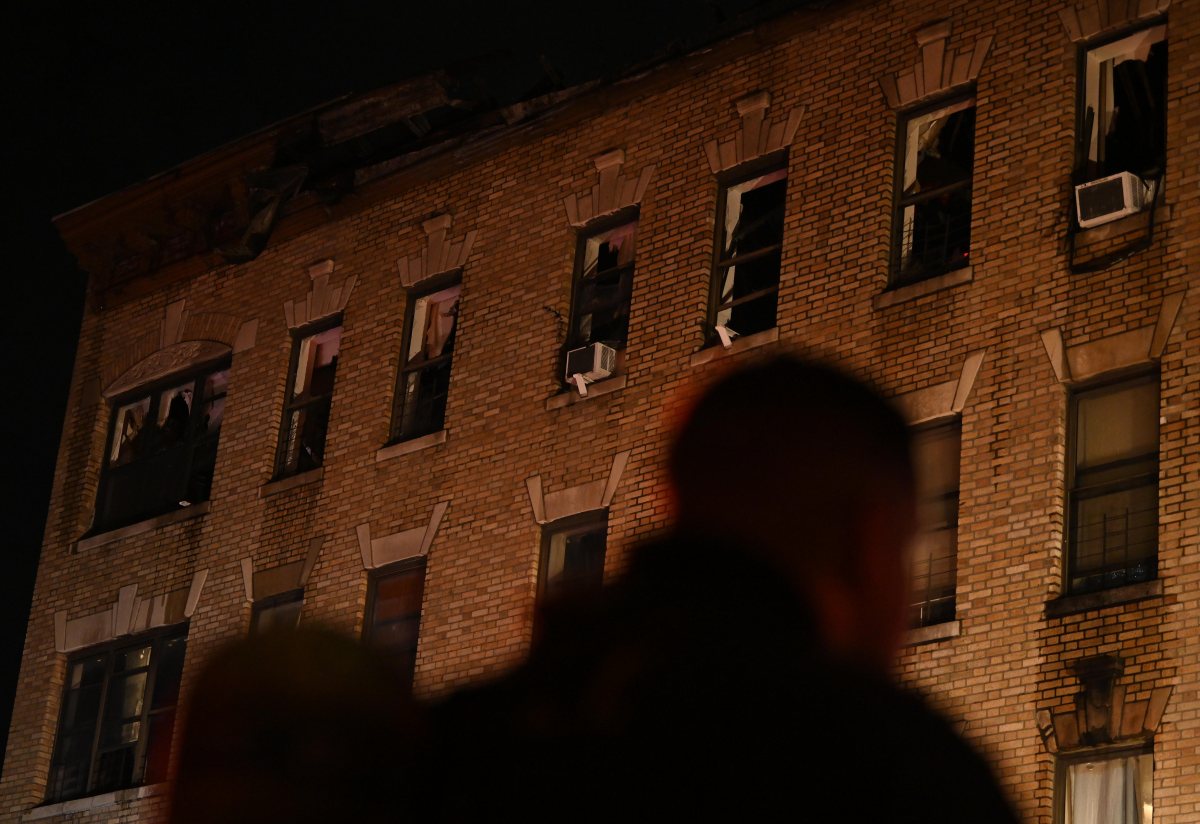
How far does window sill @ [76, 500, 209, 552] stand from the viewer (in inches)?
816

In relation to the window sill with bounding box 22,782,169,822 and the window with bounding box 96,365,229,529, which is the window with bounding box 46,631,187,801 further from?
the window with bounding box 96,365,229,529

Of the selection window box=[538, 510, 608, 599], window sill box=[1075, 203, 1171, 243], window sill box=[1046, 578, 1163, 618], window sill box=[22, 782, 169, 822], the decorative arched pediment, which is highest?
the decorative arched pediment

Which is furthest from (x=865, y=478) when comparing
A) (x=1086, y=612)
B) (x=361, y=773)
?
(x=1086, y=612)

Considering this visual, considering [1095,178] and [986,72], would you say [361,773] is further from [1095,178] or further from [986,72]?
[986,72]

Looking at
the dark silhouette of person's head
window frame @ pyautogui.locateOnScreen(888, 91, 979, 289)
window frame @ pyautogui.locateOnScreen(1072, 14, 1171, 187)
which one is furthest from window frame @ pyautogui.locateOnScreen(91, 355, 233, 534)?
the dark silhouette of person's head

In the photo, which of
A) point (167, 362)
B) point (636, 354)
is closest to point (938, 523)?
point (636, 354)

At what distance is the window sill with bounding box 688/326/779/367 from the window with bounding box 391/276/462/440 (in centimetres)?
348

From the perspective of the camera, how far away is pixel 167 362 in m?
22.1

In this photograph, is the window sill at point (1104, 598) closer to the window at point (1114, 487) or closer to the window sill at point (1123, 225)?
the window at point (1114, 487)

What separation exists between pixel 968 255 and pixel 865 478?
1274cm

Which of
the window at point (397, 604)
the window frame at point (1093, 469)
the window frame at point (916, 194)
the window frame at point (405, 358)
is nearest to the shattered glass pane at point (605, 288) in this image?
the window frame at point (405, 358)

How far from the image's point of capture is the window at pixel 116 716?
66.5 ft

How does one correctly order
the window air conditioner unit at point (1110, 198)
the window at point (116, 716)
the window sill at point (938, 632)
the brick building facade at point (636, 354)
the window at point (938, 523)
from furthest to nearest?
the window at point (116, 716)
the window at point (938, 523)
the window air conditioner unit at point (1110, 198)
the window sill at point (938, 632)
the brick building facade at point (636, 354)

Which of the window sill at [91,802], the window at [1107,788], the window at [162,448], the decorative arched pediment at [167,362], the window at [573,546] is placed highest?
the decorative arched pediment at [167,362]
